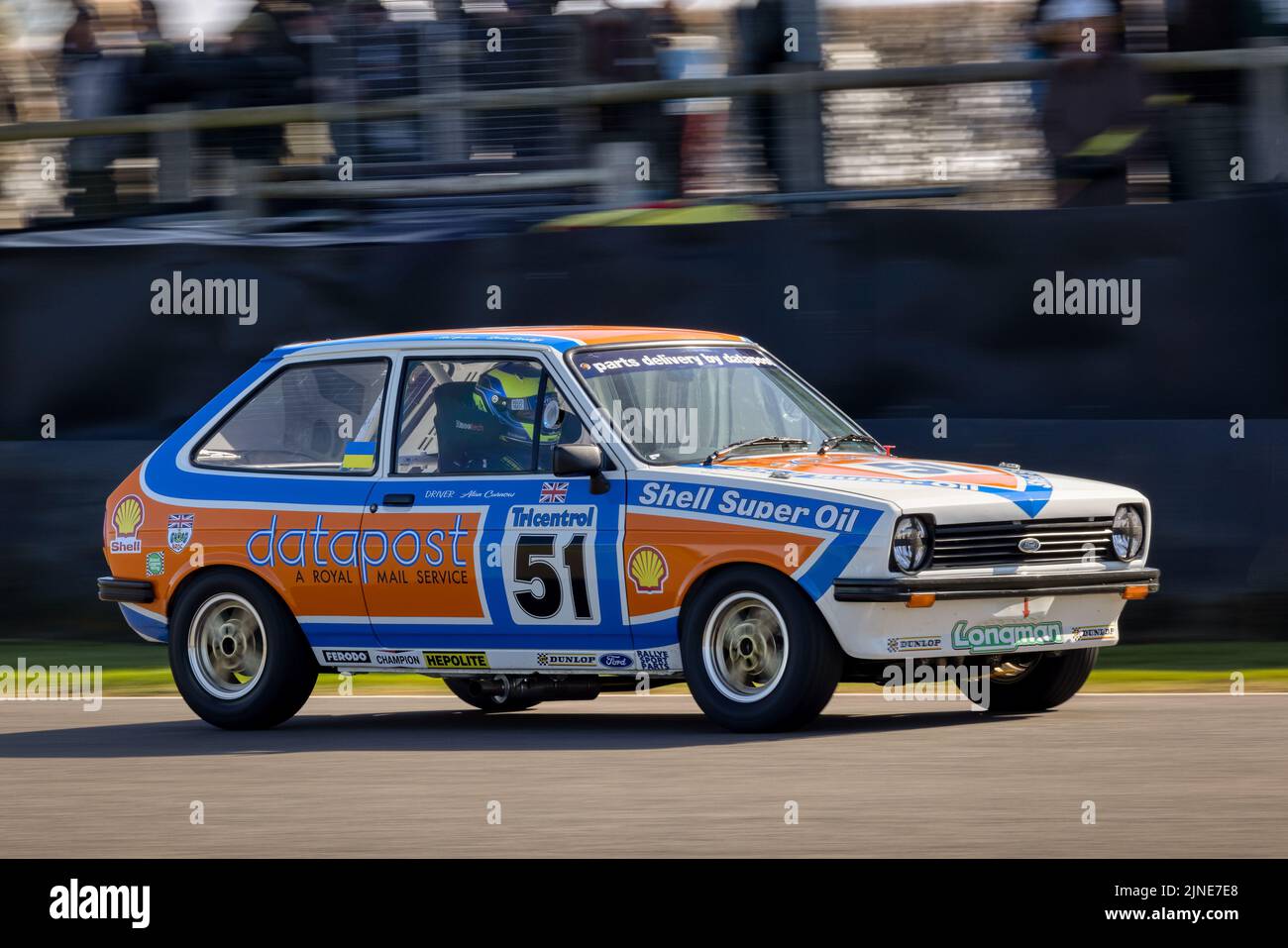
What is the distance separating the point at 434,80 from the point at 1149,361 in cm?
491

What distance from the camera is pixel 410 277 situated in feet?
46.1

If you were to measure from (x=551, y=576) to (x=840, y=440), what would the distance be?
1511mm

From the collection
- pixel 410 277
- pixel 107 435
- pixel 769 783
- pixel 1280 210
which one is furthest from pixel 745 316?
pixel 769 783

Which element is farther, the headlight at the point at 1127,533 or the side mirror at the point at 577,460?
the headlight at the point at 1127,533

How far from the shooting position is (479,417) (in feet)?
31.8

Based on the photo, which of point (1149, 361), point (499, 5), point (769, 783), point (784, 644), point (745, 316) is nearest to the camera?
point (769, 783)

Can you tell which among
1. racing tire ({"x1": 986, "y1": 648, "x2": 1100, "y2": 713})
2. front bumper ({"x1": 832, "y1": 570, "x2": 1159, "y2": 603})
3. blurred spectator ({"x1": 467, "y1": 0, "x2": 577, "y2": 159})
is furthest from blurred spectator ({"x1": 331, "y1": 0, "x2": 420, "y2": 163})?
front bumper ({"x1": 832, "y1": 570, "x2": 1159, "y2": 603})

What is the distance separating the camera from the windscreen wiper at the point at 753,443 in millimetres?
9320

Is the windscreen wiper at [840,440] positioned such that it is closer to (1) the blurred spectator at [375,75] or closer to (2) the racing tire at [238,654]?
(2) the racing tire at [238,654]

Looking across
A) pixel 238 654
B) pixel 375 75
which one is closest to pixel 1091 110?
pixel 375 75

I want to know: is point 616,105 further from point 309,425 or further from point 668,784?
point 668,784

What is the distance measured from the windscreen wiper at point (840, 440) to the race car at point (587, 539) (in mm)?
26

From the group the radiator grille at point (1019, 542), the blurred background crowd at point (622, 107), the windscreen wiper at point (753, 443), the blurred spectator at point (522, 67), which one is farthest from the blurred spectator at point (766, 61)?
the radiator grille at point (1019, 542)

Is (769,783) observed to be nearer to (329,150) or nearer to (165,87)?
(329,150)
